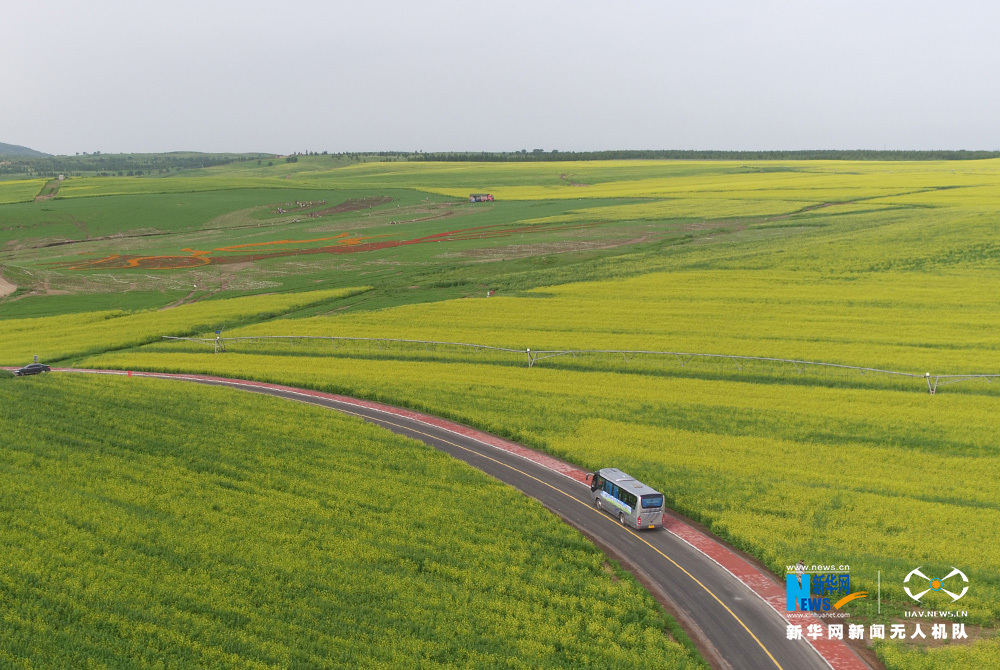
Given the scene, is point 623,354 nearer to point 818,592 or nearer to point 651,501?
point 651,501

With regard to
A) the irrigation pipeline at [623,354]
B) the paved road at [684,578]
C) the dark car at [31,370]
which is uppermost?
the irrigation pipeline at [623,354]

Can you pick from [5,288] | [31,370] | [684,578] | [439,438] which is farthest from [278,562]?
[5,288]

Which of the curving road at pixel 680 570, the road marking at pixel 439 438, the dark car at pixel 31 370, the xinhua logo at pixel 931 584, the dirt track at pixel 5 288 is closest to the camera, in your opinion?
the curving road at pixel 680 570

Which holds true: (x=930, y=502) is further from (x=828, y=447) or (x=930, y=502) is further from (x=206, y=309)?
(x=206, y=309)

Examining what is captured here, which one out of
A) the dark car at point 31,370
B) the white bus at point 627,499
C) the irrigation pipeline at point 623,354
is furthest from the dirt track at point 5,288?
the white bus at point 627,499

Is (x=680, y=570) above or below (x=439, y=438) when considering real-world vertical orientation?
below

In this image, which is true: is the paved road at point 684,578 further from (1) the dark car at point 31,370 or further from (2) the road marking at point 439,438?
(1) the dark car at point 31,370

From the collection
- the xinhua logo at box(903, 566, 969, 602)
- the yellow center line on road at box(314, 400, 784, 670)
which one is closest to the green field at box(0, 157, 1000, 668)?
the xinhua logo at box(903, 566, 969, 602)

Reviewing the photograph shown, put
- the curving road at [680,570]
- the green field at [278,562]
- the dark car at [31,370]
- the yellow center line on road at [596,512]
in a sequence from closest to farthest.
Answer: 1. the green field at [278,562]
2. the curving road at [680,570]
3. the yellow center line on road at [596,512]
4. the dark car at [31,370]
